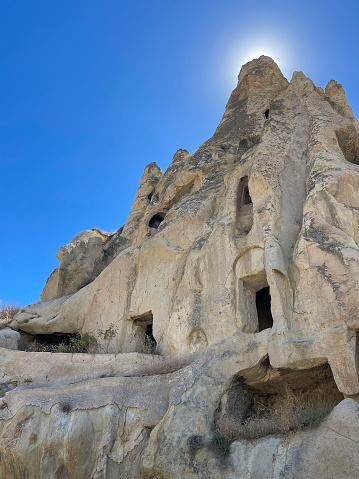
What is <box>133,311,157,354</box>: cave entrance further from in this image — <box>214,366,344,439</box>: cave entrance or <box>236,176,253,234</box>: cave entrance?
<box>214,366,344,439</box>: cave entrance

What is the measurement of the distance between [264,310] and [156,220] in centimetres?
790

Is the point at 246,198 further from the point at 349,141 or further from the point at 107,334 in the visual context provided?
the point at 107,334

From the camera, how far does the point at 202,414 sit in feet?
23.7

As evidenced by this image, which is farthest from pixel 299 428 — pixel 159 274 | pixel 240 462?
pixel 159 274

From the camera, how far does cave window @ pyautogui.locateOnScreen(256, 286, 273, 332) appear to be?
10591 mm

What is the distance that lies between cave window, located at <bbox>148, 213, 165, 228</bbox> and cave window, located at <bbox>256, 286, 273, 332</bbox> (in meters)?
7.32

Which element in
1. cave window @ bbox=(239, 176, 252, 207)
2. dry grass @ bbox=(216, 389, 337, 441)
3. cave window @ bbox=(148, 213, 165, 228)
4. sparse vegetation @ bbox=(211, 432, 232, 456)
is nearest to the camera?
dry grass @ bbox=(216, 389, 337, 441)

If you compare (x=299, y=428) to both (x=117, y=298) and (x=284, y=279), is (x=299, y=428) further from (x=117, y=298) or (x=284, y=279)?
(x=117, y=298)

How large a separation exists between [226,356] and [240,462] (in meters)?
2.11

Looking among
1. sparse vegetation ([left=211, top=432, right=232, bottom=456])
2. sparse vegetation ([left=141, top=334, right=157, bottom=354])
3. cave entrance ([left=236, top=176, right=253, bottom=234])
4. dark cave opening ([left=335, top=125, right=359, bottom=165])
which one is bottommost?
sparse vegetation ([left=211, top=432, right=232, bottom=456])

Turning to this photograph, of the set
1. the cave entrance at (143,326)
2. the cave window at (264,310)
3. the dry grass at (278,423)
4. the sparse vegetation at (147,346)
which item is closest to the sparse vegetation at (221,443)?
the dry grass at (278,423)

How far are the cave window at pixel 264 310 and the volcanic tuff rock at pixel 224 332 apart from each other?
0.03 m

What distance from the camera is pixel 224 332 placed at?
8.97 m

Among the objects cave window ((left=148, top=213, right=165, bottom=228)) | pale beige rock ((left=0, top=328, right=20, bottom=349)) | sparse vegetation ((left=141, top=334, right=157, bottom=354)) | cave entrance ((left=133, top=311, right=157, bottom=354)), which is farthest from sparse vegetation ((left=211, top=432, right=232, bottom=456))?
cave window ((left=148, top=213, right=165, bottom=228))
